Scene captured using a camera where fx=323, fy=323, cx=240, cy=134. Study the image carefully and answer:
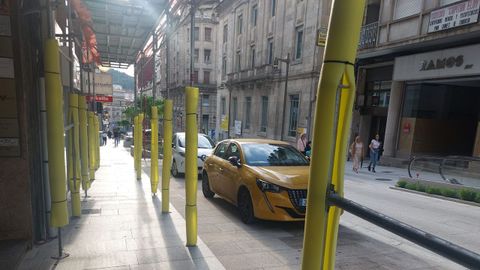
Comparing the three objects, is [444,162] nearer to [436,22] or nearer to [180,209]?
[436,22]

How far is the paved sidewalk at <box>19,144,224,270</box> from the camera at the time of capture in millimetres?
4008

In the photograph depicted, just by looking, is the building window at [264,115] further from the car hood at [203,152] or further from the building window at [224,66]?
the car hood at [203,152]

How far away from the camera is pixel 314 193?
152 centimetres

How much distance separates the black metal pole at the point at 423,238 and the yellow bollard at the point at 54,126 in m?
3.29

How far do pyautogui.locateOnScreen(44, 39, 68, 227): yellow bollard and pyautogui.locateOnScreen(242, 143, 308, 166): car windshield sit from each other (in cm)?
360

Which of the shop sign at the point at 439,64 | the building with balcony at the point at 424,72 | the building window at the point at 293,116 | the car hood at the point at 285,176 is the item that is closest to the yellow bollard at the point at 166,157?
the car hood at the point at 285,176

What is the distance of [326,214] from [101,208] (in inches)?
235

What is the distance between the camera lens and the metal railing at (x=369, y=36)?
17609 mm

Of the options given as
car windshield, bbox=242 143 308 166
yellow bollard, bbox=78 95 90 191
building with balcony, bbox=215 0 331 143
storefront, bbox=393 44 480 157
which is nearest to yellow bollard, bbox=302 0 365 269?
car windshield, bbox=242 143 308 166

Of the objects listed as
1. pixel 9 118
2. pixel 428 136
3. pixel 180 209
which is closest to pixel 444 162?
pixel 428 136

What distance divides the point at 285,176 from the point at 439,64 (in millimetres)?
12661

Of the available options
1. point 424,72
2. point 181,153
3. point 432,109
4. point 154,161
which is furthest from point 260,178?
point 432,109

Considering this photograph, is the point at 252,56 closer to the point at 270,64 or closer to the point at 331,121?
the point at 270,64

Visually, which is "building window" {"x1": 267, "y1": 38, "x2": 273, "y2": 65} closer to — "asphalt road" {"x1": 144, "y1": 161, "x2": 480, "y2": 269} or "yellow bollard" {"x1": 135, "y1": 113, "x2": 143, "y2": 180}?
"yellow bollard" {"x1": 135, "y1": 113, "x2": 143, "y2": 180}
